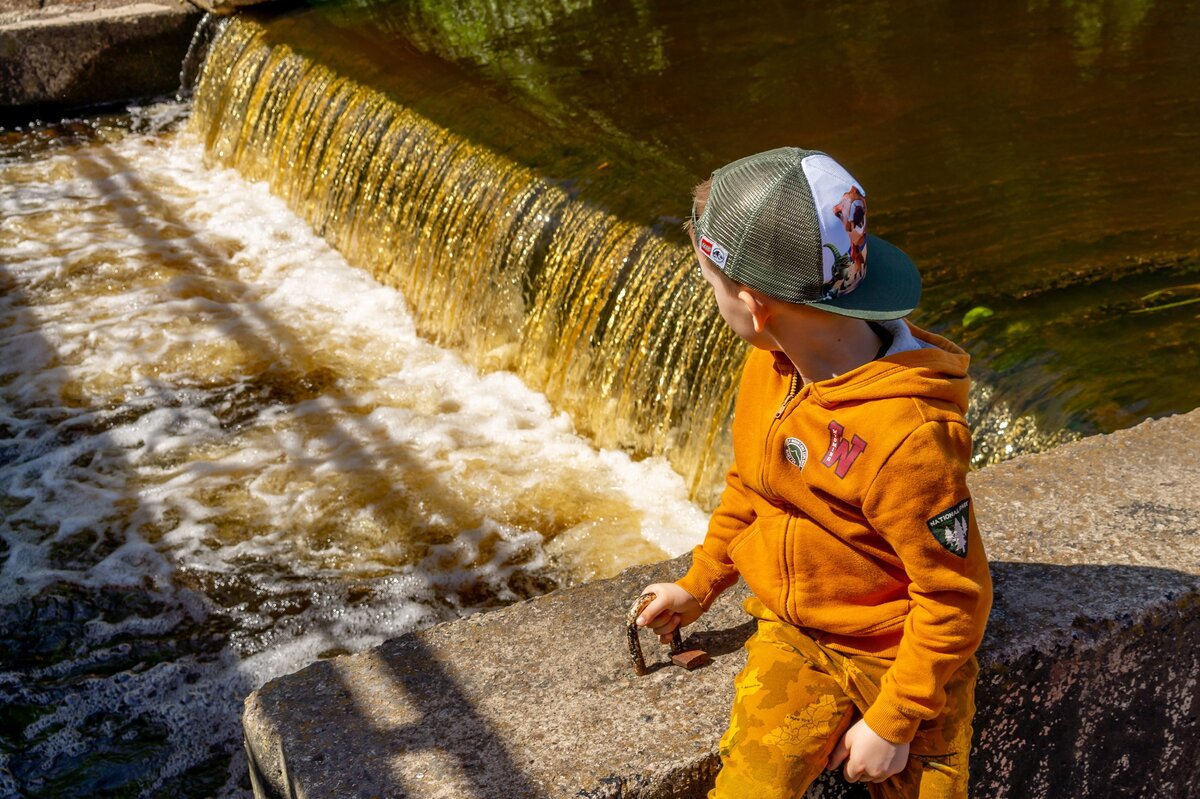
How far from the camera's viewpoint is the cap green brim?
1.79 meters

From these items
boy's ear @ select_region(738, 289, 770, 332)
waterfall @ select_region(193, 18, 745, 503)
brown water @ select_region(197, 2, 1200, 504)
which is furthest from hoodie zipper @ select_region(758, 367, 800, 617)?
waterfall @ select_region(193, 18, 745, 503)

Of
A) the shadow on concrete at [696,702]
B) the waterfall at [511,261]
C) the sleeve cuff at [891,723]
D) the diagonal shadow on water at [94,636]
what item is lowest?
the diagonal shadow on water at [94,636]

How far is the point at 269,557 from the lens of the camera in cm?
461

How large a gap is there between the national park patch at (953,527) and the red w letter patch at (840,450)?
14 centimetres

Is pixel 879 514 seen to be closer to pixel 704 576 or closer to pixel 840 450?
pixel 840 450

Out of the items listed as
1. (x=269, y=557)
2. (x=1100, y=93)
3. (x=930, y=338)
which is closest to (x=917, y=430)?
(x=930, y=338)

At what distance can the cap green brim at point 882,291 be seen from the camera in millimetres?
1789

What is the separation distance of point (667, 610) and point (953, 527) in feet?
2.16

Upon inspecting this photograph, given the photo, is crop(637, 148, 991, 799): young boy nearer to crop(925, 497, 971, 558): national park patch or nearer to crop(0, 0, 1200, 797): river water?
crop(925, 497, 971, 558): national park patch

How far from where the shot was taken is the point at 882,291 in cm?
182

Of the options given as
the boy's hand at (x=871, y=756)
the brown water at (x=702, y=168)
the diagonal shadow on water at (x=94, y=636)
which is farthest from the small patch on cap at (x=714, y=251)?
the brown water at (x=702, y=168)

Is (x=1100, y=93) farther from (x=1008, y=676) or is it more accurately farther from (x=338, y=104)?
(x=1008, y=676)

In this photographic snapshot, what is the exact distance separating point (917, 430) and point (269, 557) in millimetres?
3384

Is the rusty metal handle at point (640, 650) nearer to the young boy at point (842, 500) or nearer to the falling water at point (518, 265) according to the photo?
the young boy at point (842, 500)
